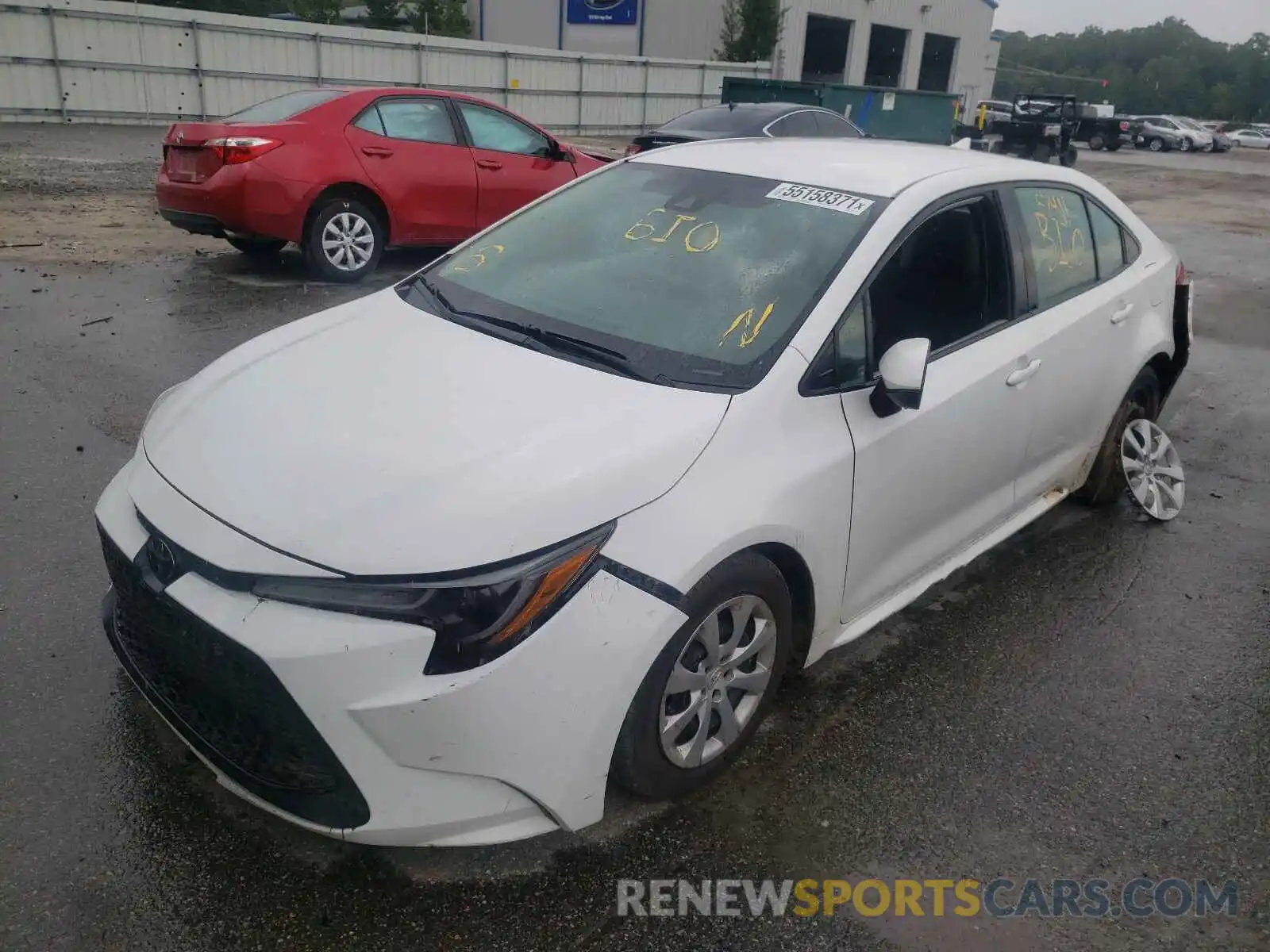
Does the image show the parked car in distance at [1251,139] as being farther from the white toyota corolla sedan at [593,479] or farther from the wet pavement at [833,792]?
the white toyota corolla sedan at [593,479]

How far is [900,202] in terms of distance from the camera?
3.18m

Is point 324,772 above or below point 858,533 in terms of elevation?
below

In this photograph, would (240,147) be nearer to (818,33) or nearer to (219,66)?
(219,66)

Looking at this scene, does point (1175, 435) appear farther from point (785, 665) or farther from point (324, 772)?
point (324, 772)

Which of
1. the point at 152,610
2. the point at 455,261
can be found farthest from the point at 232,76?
the point at 152,610

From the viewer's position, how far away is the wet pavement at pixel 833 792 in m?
2.34

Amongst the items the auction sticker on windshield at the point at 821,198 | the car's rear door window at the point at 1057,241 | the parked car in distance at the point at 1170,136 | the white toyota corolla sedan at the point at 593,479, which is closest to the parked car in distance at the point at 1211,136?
the parked car in distance at the point at 1170,136

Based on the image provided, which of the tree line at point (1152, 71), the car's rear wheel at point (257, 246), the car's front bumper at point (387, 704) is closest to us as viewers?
the car's front bumper at point (387, 704)

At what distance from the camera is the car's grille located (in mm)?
2150

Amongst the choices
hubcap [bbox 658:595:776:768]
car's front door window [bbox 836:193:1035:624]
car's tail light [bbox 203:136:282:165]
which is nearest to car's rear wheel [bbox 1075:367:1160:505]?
car's front door window [bbox 836:193:1035:624]

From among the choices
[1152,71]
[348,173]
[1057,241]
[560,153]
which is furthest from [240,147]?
[1152,71]

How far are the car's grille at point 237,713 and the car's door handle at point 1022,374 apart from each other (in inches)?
Result: 98.3

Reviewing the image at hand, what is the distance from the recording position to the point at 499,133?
352 inches

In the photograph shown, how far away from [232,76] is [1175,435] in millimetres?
20066
